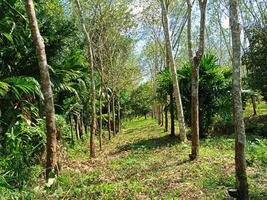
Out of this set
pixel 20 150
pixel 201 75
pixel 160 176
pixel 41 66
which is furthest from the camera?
pixel 201 75

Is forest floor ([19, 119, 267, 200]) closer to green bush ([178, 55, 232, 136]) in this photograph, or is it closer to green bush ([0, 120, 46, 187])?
green bush ([0, 120, 46, 187])

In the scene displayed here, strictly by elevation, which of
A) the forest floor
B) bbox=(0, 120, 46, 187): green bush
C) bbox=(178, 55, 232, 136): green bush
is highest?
bbox=(178, 55, 232, 136): green bush

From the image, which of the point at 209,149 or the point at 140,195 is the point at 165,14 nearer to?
the point at 209,149

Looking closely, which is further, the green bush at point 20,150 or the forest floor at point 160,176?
the forest floor at point 160,176

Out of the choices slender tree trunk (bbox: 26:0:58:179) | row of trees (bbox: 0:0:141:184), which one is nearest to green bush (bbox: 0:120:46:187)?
row of trees (bbox: 0:0:141:184)

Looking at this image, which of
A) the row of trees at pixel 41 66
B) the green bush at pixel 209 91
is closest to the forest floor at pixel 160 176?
the row of trees at pixel 41 66

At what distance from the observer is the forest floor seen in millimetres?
7977

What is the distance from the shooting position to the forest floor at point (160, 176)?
7.98 m

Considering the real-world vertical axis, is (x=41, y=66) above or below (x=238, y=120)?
above

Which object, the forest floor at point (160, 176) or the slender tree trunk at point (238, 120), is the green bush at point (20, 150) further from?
the slender tree trunk at point (238, 120)

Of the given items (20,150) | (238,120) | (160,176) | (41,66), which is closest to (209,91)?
(160,176)

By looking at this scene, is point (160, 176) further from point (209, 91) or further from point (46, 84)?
point (209, 91)

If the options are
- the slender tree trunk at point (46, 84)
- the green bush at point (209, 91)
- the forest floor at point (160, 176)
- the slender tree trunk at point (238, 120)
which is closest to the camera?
the slender tree trunk at point (238, 120)

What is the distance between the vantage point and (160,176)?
988cm
